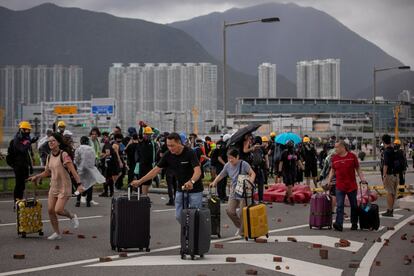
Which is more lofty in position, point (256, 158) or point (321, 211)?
point (256, 158)

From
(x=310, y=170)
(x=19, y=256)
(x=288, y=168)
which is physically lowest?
(x=19, y=256)

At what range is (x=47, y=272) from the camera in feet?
27.3

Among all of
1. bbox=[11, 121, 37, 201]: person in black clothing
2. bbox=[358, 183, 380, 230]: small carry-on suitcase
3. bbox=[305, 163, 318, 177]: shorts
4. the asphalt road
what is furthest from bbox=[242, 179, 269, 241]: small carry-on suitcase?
bbox=[305, 163, 318, 177]: shorts

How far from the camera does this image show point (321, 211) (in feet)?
43.1

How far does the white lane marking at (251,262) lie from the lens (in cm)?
859

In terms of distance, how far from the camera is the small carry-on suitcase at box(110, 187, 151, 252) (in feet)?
32.0

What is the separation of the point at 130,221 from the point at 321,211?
464 centimetres

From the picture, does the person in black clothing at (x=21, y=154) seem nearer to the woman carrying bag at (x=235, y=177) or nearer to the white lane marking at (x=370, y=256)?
the woman carrying bag at (x=235, y=177)

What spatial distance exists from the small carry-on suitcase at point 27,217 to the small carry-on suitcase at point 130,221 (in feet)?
7.40

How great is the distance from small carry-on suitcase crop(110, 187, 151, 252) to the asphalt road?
0.18m

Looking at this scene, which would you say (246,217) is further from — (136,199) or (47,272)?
(47,272)

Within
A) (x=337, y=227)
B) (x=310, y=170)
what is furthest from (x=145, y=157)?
(x=310, y=170)

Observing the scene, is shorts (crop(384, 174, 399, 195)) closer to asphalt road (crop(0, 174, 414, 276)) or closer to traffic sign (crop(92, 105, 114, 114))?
asphalt road (crop(0, 174, 414, 276))

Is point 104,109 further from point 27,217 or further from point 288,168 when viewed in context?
point 27,217
